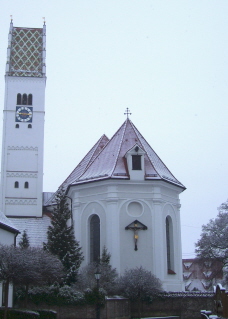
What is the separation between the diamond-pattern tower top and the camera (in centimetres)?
5306

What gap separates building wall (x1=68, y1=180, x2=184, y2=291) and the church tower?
12.7 meters

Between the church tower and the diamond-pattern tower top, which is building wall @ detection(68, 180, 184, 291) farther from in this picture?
the diamond-pattern tower top

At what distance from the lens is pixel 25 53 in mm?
53656

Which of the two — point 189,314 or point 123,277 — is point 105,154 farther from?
point 189,314

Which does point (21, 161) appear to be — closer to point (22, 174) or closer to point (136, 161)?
point (22, 174)

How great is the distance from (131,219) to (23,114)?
21.3 meters

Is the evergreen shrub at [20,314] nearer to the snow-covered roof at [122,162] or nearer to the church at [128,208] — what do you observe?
the church at [128,208]

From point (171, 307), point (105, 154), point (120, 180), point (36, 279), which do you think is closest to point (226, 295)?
point (36, 279)

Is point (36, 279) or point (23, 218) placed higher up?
point (23, 218)

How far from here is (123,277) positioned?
32.2m

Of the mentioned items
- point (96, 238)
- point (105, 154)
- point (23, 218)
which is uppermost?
point (105, 154)

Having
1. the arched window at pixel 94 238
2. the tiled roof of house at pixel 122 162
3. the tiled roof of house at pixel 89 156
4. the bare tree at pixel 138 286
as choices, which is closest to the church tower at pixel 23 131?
the tiled roof of house at pixel 89 156

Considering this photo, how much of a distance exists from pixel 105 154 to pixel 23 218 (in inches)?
554

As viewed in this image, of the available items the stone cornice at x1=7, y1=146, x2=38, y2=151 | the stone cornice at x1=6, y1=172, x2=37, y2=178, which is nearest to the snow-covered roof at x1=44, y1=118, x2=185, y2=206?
the stone cornice at x1=6, y1=172, x2=37, y2=178
